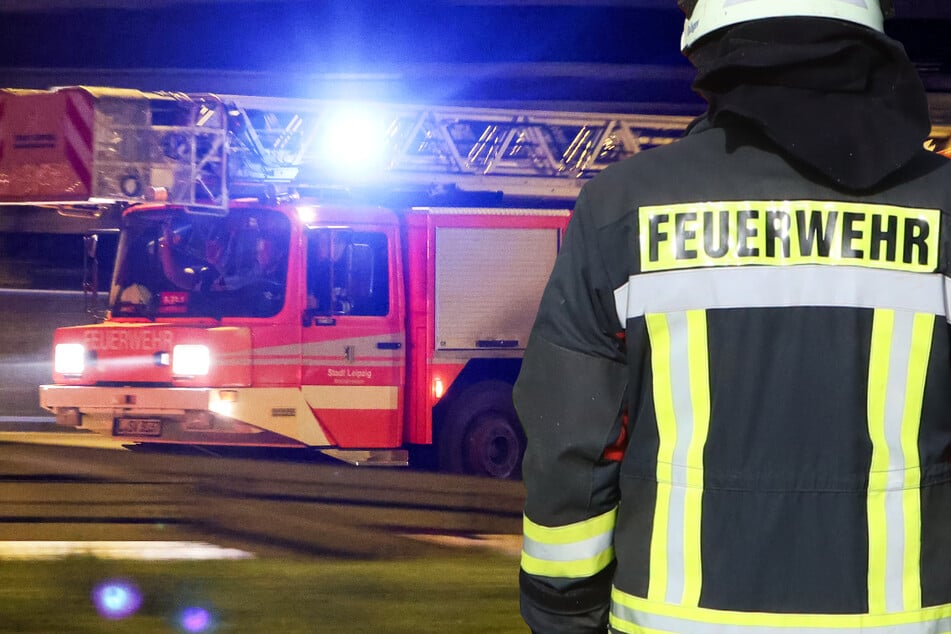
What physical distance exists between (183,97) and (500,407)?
2.63 m

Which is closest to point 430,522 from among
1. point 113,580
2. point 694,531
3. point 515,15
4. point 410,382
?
point 410,382

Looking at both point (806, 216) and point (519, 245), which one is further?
point (519, 245)

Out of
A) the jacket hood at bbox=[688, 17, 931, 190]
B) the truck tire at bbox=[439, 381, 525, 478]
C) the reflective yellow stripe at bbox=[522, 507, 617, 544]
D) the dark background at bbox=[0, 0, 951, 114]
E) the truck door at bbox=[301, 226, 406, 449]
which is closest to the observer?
the jacket hood at bbox=[688, 17, 931, 190]

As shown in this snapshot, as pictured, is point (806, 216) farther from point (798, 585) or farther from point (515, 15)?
point (515, 15)

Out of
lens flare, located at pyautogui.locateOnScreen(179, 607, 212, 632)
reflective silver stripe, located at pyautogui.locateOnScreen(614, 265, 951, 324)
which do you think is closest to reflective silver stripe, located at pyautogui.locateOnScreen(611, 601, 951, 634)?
reflective silver stripe, located at pyautogui.locateOnScreen(614, 265, 951, 324)

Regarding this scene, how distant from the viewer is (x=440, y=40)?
9.27m

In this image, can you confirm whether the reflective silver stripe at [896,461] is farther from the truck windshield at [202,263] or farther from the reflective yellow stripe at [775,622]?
the truck windshield at [202,263]

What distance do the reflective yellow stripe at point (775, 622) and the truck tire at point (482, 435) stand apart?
5033 millimetres

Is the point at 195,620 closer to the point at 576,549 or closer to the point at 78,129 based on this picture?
the point at 576,549

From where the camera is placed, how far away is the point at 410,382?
6277mm

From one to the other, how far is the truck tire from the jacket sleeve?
4.96 metres

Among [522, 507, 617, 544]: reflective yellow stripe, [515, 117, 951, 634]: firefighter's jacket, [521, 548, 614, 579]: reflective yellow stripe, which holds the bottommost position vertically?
[521, 548, 614, 579]: reflective yellow stripe

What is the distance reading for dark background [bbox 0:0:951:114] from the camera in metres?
8.77

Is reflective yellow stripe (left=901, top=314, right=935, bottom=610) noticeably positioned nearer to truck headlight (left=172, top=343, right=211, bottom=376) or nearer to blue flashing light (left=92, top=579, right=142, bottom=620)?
blue flashing light (left=92, top=579, right=142, bottom=620)
